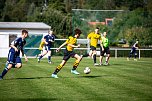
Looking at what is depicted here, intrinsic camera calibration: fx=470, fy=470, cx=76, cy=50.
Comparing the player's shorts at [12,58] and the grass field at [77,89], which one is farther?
the player's shorts at [12,58]

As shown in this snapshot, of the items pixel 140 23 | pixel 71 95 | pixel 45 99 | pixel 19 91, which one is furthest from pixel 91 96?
pixel 140 23

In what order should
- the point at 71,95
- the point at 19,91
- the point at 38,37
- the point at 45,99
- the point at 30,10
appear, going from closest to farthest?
the point at 45,99 → the point at 71,95 → the point at 19,91 → the point at 38,37 → the point at 30,10

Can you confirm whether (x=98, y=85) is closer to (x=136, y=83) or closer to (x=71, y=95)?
(x=136, y=83)

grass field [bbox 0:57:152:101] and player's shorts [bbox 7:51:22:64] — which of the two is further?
player's shorts [bbox 7:51:22:64]

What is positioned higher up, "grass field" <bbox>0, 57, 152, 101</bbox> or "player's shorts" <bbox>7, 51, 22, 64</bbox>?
"player's shorts" <bbox>7, 51, 22, 64</bbox>

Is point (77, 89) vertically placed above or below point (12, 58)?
below

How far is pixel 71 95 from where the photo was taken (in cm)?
1334

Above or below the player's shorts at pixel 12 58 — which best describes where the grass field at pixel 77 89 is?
below

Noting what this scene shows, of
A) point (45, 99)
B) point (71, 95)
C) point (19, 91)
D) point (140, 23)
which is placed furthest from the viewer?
point (140, 23)

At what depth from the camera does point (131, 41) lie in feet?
201

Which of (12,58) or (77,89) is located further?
(12,58)

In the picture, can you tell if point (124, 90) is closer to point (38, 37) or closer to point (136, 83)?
point (136, 83)

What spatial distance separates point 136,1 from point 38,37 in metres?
58.8

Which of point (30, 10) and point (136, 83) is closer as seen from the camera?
point (136, 83)
